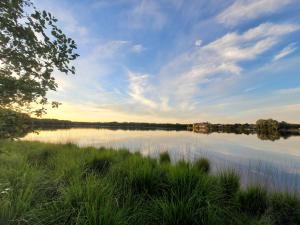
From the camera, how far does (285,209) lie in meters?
7.41

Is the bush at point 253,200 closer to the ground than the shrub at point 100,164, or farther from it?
closer to the ground

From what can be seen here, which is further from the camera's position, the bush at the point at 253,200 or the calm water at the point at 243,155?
the calm water at the point at 243,155

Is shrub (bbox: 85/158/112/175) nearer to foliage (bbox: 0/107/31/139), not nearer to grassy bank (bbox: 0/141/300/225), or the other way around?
grassy bank (bbox: 0/141/300/225)

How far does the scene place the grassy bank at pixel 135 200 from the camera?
13.7 feet

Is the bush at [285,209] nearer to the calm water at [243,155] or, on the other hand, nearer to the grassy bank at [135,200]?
the grassy bank at [135,200]

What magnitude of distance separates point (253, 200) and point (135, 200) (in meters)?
4.09

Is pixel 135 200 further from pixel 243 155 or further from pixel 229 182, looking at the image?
pixel 243 155

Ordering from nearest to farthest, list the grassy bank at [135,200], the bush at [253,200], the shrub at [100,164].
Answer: the grassy bank at [135,200] < the bush at [253,200] < the shrub at [100,164]

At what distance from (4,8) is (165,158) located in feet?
38.7

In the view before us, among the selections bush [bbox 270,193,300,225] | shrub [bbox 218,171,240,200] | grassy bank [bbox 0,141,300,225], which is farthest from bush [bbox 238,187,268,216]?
shrub [bbox 218,171,240,200]

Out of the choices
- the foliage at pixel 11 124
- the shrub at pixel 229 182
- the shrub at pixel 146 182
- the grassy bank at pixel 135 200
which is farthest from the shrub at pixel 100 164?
the foliage at pixel 11 124

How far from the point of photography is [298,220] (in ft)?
22.6

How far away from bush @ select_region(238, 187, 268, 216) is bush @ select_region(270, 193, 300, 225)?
26cm

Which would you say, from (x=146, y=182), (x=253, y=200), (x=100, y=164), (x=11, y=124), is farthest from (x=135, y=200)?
(x=100, y=164)
